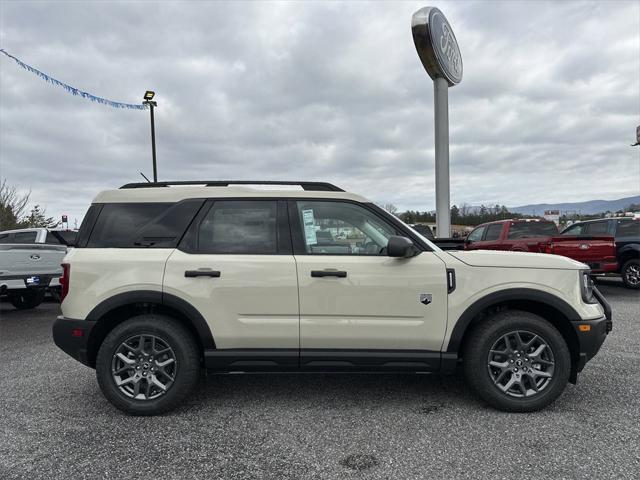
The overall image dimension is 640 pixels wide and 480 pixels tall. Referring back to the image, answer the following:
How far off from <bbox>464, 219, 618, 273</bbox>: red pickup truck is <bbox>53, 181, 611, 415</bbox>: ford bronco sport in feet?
19.7

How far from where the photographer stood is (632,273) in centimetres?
1052

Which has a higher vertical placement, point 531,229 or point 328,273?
point 531,229

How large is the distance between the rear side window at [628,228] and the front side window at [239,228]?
10.4m

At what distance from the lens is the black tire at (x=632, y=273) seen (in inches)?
412

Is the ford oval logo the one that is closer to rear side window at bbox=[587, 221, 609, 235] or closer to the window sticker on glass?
rear side window at bbox=[587, 221, 609, 235]

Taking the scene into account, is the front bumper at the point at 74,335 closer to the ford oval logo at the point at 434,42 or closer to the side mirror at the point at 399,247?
the side mirror at the point at 399,247

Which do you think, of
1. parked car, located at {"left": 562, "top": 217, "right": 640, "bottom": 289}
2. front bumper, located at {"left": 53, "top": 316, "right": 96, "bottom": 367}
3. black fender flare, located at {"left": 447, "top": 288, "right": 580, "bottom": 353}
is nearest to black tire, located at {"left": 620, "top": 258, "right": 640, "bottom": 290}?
parked car, located at {"left": 562, "top": 217, "right": 640, "bottom": 289}

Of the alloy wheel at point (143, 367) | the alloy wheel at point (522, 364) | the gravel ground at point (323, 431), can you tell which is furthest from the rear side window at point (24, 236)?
the alloy wheel at point (522, 364)

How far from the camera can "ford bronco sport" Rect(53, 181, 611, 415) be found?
3504mm

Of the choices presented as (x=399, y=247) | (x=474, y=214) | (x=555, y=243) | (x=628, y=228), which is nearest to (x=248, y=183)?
(x=399, y=247)

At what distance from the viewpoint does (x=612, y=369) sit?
14.9 feet

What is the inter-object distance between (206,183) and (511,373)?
2.94m

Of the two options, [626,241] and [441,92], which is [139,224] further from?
[626,241]

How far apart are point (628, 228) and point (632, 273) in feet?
3.68
